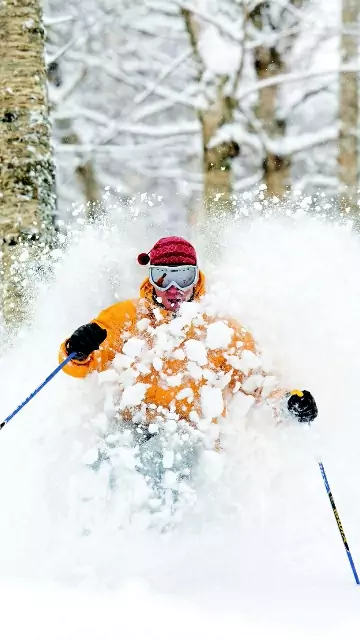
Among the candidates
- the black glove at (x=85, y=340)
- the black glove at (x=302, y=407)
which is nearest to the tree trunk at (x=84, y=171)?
the black glove at (x=85, y=340)

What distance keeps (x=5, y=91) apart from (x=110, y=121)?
286 inches

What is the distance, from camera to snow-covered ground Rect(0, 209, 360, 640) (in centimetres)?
227

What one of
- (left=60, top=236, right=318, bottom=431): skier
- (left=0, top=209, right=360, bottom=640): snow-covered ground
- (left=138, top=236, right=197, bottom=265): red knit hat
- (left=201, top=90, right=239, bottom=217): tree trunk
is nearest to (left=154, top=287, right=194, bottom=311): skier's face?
(left=60, top=236, right=318, bottom=431): skier

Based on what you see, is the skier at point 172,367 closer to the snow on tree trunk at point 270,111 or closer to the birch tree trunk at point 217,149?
the birch tree trunk at point 217,149

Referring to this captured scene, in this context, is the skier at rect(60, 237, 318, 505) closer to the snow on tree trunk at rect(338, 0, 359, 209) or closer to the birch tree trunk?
the birch tree trunk

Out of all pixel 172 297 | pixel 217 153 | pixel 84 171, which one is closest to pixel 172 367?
pixel 172 297

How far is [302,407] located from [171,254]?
1038 millimetres

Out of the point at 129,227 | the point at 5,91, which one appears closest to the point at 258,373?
the point at 129,227

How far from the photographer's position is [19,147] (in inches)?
194

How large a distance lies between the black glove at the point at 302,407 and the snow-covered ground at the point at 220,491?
0.62ft

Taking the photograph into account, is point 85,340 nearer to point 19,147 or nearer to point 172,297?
point 172,297

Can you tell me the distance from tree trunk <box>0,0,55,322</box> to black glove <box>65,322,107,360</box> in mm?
1799

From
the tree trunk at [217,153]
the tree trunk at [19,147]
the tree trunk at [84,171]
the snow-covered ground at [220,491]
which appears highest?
the tree trunk at [84,171]

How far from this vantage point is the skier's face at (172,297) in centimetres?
343
